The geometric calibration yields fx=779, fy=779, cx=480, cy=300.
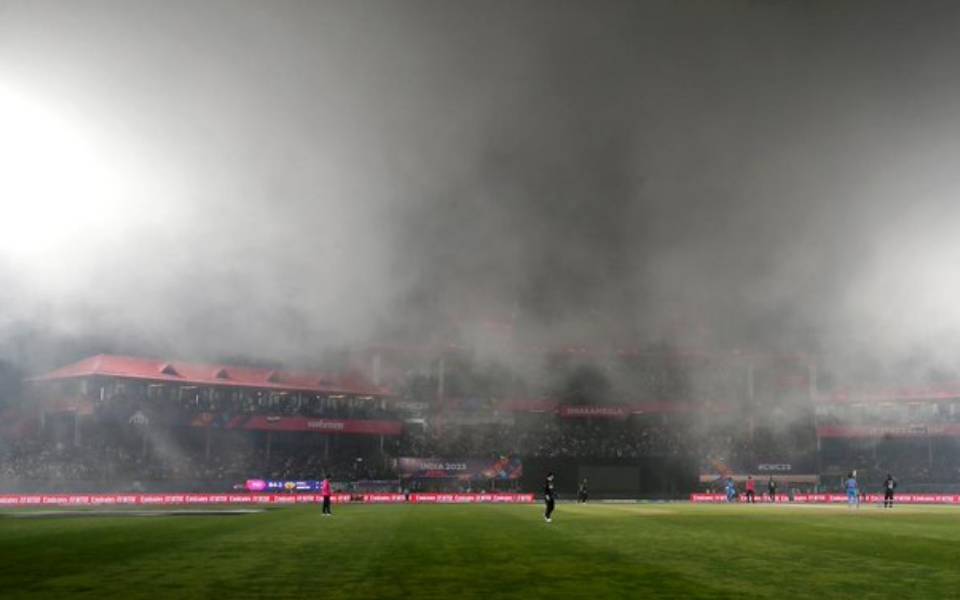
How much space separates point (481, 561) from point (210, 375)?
53432 millimetres

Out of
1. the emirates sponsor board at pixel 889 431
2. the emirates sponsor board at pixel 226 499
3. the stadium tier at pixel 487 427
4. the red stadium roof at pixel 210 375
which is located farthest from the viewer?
the emirates sponsor board at pixel 889 431

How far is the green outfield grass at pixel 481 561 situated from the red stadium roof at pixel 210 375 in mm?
34920

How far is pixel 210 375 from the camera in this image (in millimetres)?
63688

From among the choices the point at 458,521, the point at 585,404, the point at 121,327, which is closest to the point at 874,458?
the point at 585,404

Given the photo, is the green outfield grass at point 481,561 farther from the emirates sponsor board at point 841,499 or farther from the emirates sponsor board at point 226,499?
the emirates sponsor board at point 841,499

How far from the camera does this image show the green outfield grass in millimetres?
11352

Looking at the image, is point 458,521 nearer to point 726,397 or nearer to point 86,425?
point 86,425

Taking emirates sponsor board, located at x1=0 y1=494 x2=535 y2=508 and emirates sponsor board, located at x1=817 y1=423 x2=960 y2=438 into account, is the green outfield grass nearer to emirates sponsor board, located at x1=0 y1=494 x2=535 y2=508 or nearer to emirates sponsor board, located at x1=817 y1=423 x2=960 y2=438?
emirates sponsor board, located at x1=0 y1=494 x2=535 y2=508

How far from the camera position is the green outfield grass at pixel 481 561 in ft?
37.2

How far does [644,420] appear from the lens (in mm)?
74312

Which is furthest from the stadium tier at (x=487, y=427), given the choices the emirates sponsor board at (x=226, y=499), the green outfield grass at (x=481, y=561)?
the green outfield grass at (x=481, y=561)

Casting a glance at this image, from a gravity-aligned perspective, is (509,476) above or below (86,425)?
below

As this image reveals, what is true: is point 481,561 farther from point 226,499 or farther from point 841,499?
point 841,499

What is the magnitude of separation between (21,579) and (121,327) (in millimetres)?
48836
